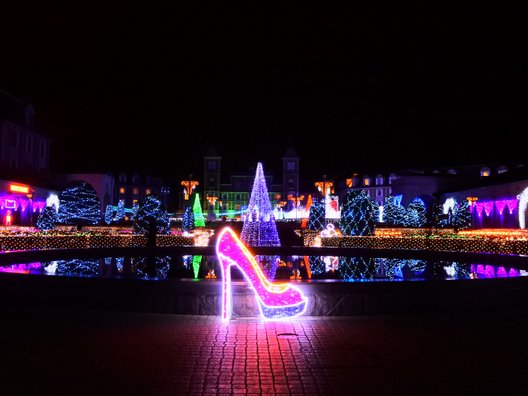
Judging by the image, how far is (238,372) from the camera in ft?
18.1

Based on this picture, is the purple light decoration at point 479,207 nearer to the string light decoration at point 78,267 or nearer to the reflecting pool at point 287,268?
the reflecting pool at point 287,268

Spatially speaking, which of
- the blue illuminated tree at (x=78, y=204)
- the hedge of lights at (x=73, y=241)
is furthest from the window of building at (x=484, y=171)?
the hedge of lights at (x=73, y=241)

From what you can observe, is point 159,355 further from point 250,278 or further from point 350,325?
point 350,325

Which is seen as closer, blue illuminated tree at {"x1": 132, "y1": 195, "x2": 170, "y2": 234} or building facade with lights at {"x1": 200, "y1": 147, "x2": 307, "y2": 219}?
blue illuminated tree at {"x1": 132, "y1": 195, "x2": 170, "y2": 234}

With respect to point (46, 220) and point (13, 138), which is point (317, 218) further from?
point (13, 138)

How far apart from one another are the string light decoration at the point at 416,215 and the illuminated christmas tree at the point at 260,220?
62.1 ft

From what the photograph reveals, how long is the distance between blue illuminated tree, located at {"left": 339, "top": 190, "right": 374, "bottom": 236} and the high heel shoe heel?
20.3m

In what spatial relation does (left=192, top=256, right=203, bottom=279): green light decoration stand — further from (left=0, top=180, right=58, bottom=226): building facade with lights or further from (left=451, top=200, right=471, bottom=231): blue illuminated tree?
(left=451, top=200, right=471, bottom=231): blue illuminated tree

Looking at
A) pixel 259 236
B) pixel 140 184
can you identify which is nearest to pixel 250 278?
pixel 259 236

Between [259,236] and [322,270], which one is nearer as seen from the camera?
[322,270]

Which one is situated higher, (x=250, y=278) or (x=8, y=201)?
(x=8, y=201)

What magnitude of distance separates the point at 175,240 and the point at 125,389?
20.2 meters

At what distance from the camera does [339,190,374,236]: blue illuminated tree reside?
91.7 ft

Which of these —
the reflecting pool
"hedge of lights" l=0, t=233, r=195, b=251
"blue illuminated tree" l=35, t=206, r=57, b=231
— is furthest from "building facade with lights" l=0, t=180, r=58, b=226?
the reflecting pool
